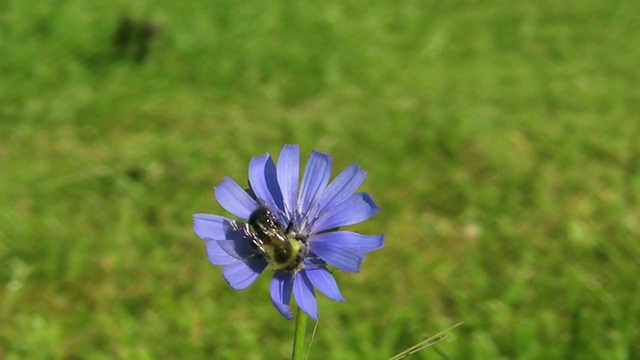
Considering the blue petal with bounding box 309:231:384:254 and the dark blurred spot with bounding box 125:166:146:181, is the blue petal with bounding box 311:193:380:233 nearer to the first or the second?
the blue petal with bounding box 309:231:384:254

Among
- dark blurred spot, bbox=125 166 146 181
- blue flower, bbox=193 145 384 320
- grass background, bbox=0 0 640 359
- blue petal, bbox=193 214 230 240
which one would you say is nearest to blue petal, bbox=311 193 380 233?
blue flower, bbox=193 145 384 320

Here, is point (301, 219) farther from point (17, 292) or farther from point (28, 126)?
point (28, 126)

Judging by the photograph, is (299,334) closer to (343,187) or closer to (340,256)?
(340,256)

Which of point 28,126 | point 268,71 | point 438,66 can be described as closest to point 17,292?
point 28,126

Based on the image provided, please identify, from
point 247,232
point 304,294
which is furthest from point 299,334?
point 247,232

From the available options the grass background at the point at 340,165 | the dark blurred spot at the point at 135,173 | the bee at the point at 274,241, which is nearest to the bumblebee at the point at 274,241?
the bee at the point at 274,241

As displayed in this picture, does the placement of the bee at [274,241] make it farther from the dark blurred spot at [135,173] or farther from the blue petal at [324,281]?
the dark blurred spot at [135,173]
